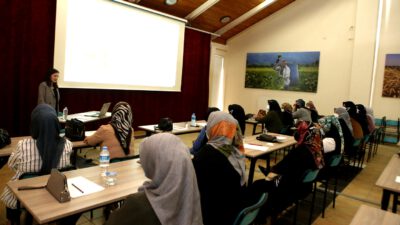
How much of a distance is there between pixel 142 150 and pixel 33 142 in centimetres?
132

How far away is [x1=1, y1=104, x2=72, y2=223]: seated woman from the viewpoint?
2273mm

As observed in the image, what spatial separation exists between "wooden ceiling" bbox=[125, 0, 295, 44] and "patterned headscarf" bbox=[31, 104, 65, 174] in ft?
18.2

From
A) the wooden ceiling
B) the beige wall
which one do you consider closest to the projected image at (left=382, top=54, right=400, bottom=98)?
the beige wall

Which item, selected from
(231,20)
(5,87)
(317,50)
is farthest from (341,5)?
(5,87)

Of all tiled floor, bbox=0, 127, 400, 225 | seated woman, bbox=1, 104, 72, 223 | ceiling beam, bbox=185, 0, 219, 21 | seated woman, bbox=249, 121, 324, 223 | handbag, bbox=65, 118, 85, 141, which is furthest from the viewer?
ceiling beam, bbox=185, 0, 219, 21

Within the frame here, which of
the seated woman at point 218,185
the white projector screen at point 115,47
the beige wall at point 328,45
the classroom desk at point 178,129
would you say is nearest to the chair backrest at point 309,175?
the seated woman at point 218,185

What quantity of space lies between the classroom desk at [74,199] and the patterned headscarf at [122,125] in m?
0.66

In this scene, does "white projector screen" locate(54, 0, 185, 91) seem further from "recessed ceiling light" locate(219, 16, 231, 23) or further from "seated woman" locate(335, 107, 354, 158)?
"seated woman" locate(335, 107, 354, 158)

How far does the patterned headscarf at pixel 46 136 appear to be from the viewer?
2.30 m

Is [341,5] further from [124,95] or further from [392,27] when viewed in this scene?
[124,95]

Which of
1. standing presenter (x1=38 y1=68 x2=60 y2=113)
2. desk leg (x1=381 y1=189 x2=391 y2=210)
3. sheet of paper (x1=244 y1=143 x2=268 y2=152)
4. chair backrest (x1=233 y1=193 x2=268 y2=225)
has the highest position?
standing presenter (x1=38 y1=68 x2=60 y2=113)

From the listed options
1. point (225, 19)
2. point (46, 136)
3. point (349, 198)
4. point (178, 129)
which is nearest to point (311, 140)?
point (349, 198)

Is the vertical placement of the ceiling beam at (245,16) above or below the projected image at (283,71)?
above

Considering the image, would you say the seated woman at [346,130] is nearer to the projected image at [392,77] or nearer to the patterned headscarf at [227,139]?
the patterned headscarf at [227,139]
